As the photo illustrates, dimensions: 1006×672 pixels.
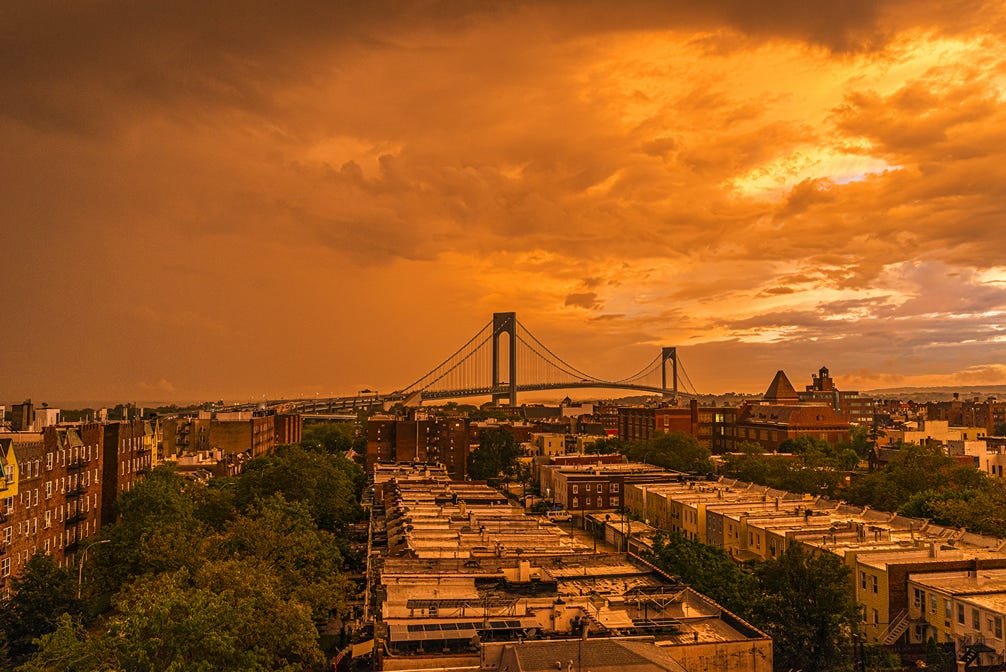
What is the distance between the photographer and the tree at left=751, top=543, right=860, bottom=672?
2597 centimetres

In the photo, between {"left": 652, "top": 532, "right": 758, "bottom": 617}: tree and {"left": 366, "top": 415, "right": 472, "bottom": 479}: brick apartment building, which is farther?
{"left": 366, "top": 415, "right": 472, "bottom": 479}: brick apartment building

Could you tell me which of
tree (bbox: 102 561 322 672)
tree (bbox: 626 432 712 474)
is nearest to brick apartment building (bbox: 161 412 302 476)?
tree (bbox: 626 432 712 474)

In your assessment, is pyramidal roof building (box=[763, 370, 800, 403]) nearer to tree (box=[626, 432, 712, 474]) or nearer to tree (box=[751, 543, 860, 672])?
tree (box=[626, 432, 712, 474])

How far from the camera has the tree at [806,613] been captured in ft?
85.2

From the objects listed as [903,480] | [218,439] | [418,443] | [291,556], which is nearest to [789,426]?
[903,480]

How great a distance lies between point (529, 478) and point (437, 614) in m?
78.6

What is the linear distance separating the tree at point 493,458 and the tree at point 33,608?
68873 millimetres

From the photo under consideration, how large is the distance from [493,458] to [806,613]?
74.6 meters

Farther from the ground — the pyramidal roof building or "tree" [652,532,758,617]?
the pyramidal roof building

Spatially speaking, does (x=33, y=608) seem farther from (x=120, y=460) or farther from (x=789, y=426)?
(x=789, y=426)

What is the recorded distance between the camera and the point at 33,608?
102ft

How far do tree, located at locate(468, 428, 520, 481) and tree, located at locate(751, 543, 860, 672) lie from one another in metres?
72.2

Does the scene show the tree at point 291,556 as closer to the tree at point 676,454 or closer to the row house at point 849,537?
the row house at point 849,537

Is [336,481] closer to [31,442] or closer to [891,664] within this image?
[31,442]
